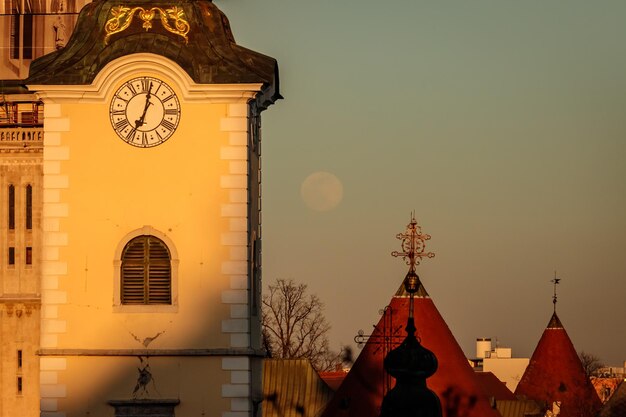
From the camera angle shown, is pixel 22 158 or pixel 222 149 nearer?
pixel 222 149

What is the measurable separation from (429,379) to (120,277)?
57.9 feet

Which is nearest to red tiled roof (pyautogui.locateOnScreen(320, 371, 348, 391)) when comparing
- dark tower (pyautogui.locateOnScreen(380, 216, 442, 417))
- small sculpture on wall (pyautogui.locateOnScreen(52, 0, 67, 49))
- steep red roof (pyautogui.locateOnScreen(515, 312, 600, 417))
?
steep red roof (pyautogui.locateOnScreen(515, 312, 600, 417))

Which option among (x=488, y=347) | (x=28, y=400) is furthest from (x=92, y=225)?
(x=488, y=347)

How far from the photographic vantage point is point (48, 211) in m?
35.3

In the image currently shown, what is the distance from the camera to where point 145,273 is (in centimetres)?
3538

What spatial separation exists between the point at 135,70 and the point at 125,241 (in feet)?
7.88

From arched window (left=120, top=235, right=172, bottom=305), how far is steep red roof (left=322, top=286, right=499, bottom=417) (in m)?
16.2

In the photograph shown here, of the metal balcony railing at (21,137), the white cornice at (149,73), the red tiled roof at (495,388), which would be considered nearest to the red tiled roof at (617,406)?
the metal balcony railing at (21,137)

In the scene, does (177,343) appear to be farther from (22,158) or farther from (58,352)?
(22,158)

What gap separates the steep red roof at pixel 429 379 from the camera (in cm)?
5184

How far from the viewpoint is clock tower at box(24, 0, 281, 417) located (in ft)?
115

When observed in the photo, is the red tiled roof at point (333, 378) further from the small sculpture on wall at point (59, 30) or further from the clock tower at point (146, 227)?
the clock tower at point (146, 227)

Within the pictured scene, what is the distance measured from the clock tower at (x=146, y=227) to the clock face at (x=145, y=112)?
14mm

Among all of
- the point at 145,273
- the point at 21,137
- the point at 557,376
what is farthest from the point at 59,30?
the point at 145,273
